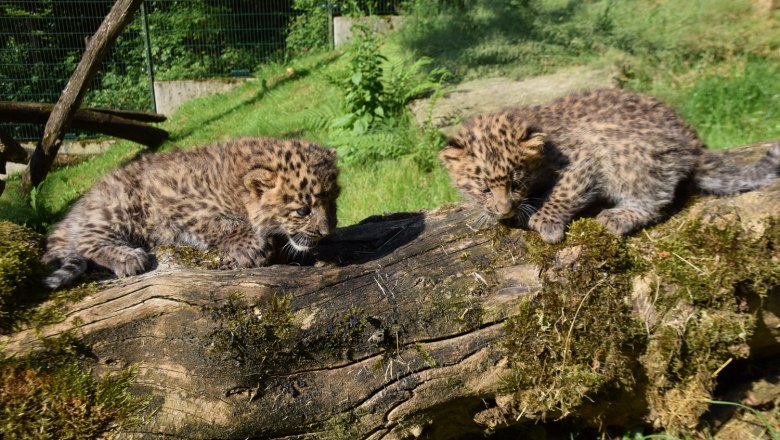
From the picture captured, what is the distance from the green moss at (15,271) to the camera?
12.3ft

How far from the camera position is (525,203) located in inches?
200

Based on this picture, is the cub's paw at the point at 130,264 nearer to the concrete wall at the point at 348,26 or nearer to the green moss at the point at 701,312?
the green moss at the point at 701,312

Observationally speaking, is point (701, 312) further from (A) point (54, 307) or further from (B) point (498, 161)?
(A) point (54, 307)

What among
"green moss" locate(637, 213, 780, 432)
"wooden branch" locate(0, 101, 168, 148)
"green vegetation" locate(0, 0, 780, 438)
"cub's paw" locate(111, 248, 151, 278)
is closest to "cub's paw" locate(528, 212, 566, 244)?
"green vegetation" locate(0, 0, 780, 438)

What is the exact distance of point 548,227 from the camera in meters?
4.61

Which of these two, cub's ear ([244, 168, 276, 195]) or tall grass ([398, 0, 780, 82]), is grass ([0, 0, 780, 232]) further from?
cub's ear ([244, 168, 276, 195])

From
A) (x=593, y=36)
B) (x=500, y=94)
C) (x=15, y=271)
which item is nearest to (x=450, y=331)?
(x=15, y=271)

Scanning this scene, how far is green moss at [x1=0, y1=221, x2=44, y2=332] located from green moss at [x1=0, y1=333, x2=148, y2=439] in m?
0.33

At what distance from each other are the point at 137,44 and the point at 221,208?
47.5 ft

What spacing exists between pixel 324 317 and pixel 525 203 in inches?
79.4

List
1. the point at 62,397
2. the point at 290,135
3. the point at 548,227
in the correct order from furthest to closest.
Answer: the point at 290,135 → the point at 548,227 → the point at 62,397

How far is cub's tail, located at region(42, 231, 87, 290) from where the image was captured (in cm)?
402

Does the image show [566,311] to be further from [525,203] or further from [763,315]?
[763,315]

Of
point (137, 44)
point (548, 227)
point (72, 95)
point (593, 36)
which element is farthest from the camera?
point (137, 44)
